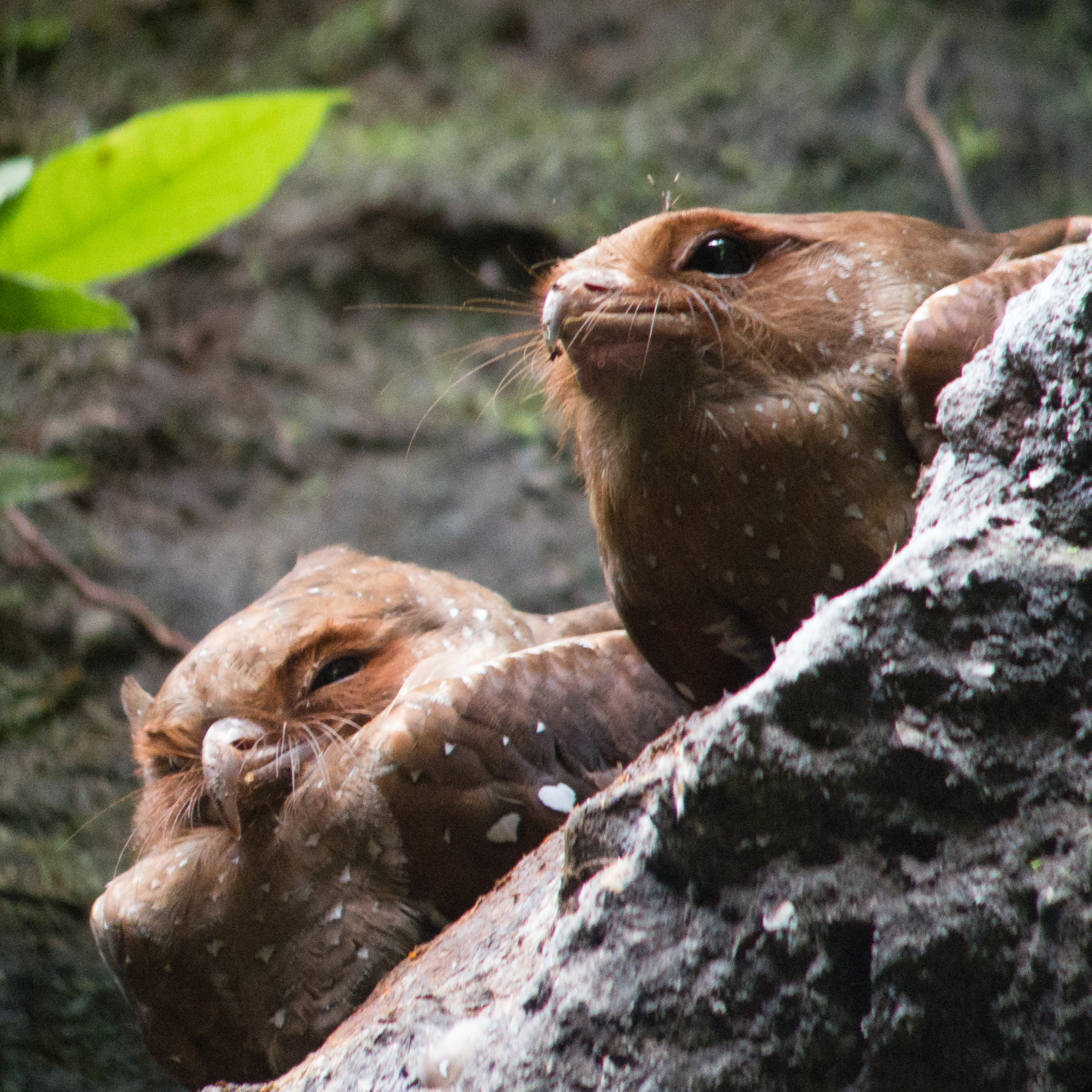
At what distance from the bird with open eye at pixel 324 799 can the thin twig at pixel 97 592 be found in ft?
3.93

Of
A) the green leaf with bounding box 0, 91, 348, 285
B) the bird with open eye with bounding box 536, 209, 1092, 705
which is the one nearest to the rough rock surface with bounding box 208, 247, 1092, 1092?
the bird with open eye with bounding box 536, 209, 1092, 705

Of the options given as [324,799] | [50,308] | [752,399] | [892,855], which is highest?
[50,308]

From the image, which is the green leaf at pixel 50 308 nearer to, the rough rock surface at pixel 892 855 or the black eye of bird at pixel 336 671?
the black eye of bird at pixel 336 671

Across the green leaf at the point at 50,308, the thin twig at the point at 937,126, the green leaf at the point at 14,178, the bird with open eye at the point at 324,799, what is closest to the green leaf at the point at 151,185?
the green leaf at the point at 14,178

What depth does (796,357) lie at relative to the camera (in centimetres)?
142

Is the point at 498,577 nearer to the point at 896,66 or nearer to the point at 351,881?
the point at 351,881

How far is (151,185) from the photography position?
6.34 feet

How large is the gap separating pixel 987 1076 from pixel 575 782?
32.2 inches

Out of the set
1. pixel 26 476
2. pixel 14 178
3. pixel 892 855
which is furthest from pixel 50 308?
pixel 892 855

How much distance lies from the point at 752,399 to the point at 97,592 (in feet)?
7.64

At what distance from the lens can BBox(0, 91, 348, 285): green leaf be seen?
191cm

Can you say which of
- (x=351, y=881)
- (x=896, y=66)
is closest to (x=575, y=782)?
(x=351, y=881)

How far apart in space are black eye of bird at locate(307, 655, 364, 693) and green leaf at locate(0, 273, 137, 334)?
0.61 metres

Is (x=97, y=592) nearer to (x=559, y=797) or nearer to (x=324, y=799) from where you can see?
(x=324, y=799)
